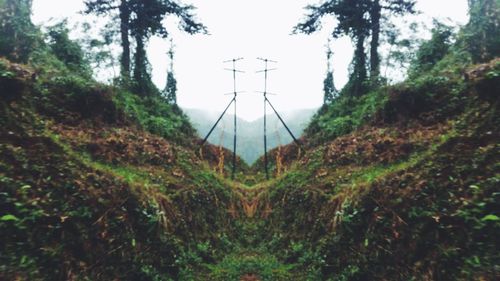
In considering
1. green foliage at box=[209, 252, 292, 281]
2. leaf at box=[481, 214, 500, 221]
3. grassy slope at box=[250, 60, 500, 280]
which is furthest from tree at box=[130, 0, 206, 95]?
leaf at box=[481, 214, 500, 221]

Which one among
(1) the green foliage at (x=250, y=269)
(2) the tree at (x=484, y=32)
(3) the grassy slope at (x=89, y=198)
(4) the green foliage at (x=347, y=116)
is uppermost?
(2) the tree at (x=484, y=32)

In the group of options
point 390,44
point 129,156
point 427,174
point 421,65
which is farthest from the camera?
point 390,44

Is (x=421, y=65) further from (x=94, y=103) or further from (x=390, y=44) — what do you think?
(x=94, y=103)

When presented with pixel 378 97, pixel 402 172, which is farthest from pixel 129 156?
pixel 378 97

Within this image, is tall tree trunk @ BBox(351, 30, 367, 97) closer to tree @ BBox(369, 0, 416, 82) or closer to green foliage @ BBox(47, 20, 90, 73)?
tree @ BBox(369, 0, 416, 82)

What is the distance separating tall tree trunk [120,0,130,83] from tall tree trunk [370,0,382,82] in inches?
471

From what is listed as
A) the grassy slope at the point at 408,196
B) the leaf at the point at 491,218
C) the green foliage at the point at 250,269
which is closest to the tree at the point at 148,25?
the grassy slope at the point at 408,196

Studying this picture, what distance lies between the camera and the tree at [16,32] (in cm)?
1158

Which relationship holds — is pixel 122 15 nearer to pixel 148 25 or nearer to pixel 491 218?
pixel 148 25

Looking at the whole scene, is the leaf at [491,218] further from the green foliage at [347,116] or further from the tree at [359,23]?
the tree at [359,23]

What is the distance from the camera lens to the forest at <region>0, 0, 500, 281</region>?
5.96 m

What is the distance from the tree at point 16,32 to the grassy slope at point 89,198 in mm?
1072

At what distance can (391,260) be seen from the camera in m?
6.59

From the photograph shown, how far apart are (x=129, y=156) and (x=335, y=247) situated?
6.26 meters
